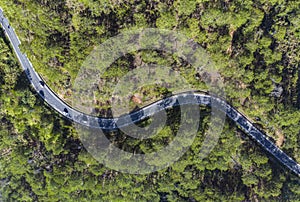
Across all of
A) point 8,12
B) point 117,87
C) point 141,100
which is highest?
point 8,12

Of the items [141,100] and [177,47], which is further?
[141,100]

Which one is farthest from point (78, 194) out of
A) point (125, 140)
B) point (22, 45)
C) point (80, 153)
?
point (22, 45)

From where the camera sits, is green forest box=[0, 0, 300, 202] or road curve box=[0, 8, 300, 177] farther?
road curve box=[0, 8, 300, 177]

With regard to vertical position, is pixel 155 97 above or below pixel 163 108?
above

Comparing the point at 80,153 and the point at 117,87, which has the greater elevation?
the point at 117,87

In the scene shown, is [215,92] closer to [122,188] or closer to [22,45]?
[122,188]

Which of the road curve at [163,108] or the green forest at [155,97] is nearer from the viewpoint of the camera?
the green forest at [155,97]
